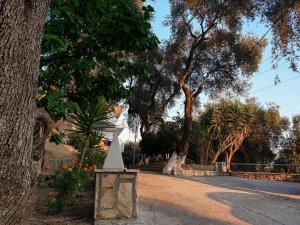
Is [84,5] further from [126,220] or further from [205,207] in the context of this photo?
[205,207]

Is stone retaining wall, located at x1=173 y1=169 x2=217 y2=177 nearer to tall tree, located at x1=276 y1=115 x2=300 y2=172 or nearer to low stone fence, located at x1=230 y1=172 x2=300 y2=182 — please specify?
low stone fence, located at x1=230 y1=172 x2=300 y2=182

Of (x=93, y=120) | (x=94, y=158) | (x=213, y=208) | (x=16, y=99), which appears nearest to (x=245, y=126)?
(x=94, y=158)

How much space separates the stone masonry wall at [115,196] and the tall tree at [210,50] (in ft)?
44.1

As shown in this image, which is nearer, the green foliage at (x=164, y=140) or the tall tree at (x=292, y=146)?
the green foliage at (x=164, y=140)

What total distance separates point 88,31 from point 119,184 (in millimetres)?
2800

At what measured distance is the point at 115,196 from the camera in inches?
277

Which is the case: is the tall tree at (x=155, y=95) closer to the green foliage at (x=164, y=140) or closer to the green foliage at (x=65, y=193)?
the green foliage at (x=164, y=140)

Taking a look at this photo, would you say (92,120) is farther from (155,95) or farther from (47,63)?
(155,95)

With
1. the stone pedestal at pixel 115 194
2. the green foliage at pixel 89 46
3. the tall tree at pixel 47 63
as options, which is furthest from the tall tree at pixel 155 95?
the stone pedestal at pixel 115 194

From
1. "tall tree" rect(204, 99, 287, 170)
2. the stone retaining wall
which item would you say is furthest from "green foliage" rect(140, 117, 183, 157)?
the stone retaining wall

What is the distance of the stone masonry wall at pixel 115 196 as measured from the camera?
22.7ft

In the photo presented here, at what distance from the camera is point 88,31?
6.92 meters

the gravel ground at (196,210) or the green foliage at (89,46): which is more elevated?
the green foliage at (89,46)

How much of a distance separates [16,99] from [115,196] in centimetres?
393
